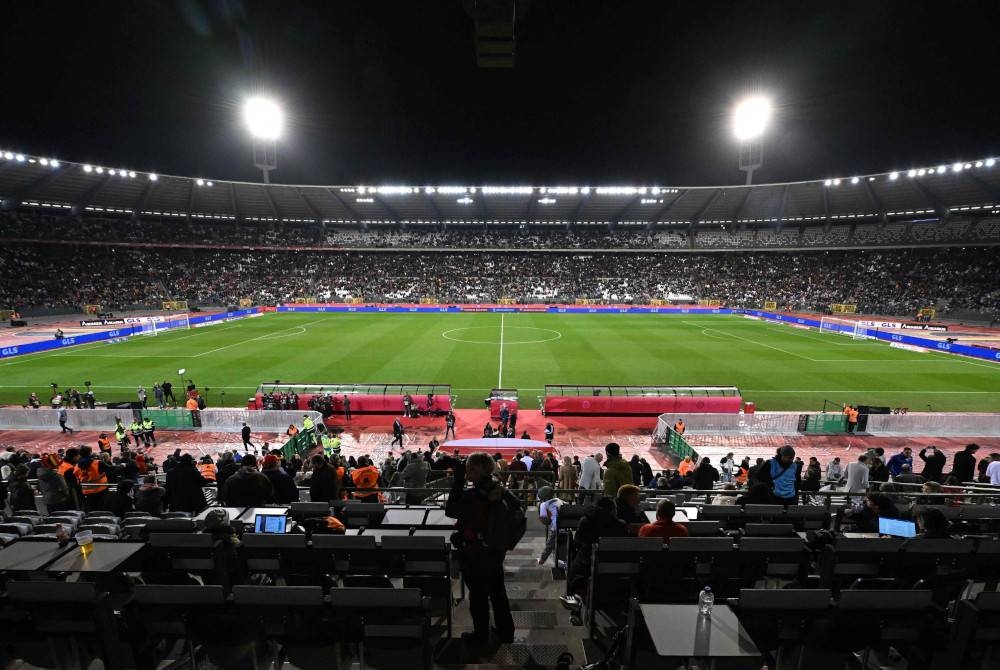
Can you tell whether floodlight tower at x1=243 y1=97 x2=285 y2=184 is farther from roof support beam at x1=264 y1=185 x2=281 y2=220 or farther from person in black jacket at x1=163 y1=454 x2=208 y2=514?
person in black jacket at x1=163 y1=454 x2=208 y2=514

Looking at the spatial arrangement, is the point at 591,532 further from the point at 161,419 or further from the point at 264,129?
the point at 264,129

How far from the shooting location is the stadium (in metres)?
3.88

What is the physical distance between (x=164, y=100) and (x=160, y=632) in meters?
33.1

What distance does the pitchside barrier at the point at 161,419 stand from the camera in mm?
18078

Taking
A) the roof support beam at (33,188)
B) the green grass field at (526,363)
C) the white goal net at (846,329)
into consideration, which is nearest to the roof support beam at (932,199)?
the white goal net at (846,329)

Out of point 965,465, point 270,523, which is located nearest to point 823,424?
point 965,465

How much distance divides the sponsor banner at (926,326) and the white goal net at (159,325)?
69927 mm

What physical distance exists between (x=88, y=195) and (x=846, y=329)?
87.3 metres

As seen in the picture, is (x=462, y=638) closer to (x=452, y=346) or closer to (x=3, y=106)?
(x=452, y=346)

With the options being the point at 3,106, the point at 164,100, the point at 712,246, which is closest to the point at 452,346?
the point at 164,100

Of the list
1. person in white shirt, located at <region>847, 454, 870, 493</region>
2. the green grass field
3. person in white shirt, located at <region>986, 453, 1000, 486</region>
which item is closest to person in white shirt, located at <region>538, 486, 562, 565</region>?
person in white shirt, located at <region>847, 454, 870, 493</region>

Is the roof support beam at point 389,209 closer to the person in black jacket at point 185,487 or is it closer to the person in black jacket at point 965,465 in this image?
the person in black jacket at point 185,487

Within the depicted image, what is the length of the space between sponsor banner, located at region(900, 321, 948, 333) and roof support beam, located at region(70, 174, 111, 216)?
3547 inches

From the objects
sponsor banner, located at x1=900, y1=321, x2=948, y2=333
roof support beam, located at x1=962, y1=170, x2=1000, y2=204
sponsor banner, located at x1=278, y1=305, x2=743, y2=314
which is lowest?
sponsor banner, located at x1=900, y1=321, x2=948, y2=333
